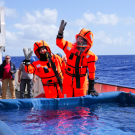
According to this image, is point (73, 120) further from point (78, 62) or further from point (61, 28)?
point (61, 28)

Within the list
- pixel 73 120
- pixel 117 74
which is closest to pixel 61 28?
pixel 73 120

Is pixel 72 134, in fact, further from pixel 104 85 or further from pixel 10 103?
pixel 104 85

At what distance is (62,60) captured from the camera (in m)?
5.00

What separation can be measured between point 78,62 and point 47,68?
0.66 metres

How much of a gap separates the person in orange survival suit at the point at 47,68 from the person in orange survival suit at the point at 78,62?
0.18m

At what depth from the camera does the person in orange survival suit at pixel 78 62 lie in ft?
14.6

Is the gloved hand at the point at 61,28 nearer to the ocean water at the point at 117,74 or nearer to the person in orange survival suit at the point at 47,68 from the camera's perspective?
the person in orange survival suit at the point at 47,68

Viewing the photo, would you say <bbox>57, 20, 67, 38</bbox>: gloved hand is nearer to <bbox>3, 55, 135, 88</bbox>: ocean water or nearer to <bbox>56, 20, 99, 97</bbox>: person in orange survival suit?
<bbox>56, 20, 99, 97</bbox>: person in orange survival suit

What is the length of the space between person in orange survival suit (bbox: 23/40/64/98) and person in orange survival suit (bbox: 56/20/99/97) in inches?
6.9

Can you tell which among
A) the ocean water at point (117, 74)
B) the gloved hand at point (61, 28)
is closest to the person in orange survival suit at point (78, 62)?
the gloved hand at point (61, 28)

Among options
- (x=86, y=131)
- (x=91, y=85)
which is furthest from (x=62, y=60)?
(x=86, y=131)

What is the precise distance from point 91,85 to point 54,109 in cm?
89

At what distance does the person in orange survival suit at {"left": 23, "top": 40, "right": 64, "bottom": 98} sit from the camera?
15.1ft

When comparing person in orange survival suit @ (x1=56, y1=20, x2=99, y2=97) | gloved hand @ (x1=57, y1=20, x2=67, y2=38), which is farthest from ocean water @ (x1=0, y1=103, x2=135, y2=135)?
gloved hand @ (x1=57, y1=20, x2=67, y2=38)
